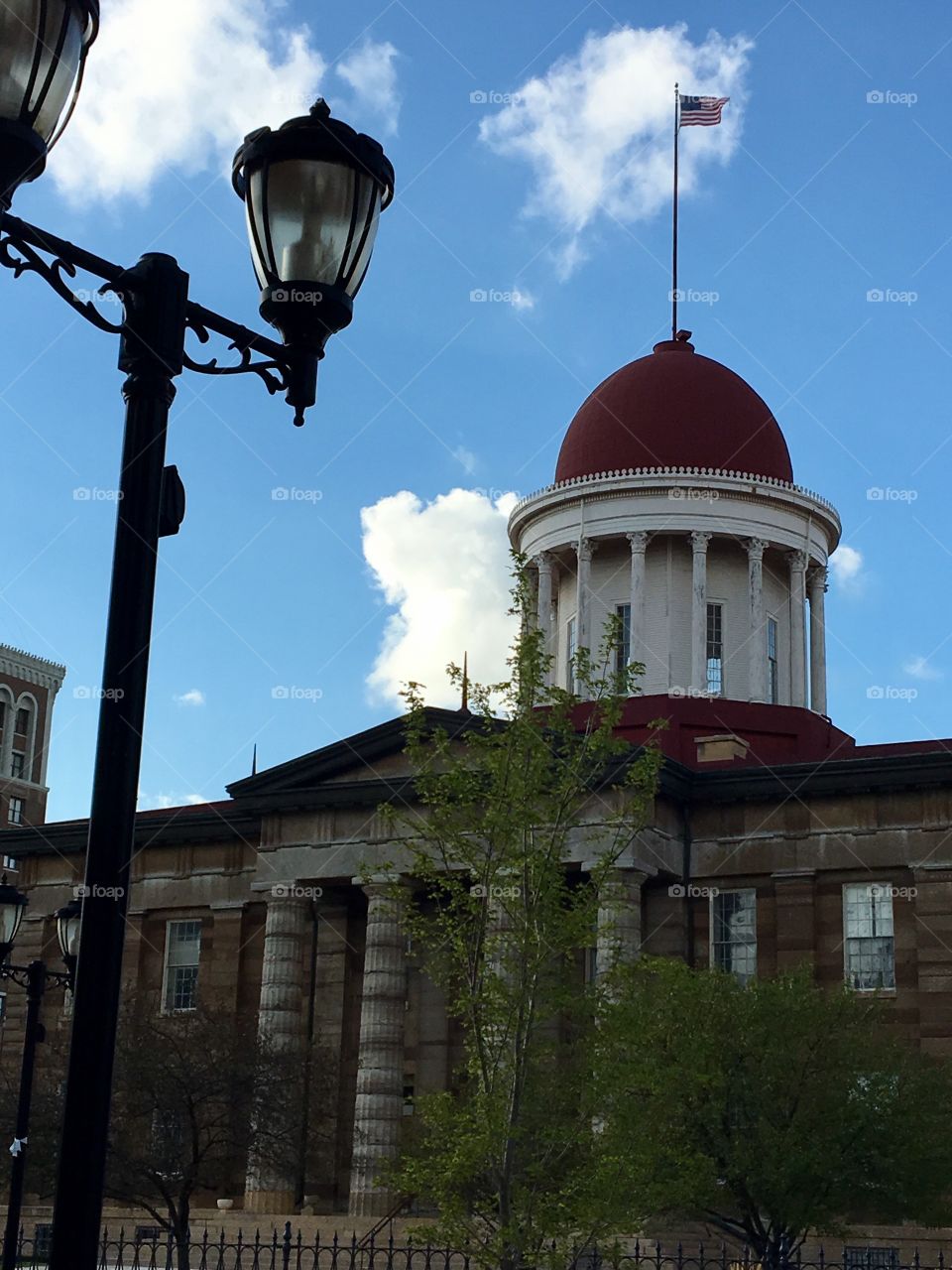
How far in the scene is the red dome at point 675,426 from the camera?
55406 millimetres

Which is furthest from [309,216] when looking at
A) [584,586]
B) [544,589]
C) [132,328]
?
[544,589]

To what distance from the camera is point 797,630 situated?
55594mm

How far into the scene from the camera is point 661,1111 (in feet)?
96.4

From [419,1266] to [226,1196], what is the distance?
37.4 ft

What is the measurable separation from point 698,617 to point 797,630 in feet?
13.2

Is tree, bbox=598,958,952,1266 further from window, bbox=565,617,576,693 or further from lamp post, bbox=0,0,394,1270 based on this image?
window, bbox=565,617,576,693

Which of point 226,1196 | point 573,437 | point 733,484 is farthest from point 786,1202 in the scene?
point 573,437

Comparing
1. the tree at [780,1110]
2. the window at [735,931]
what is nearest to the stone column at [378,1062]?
the window at [735,931]

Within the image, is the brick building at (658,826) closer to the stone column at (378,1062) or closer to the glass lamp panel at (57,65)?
the stone column at (378,1062)

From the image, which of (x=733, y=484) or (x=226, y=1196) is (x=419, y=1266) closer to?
(x=226, y=1196)

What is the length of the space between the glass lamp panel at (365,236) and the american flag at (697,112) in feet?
169

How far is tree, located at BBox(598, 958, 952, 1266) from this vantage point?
29.0m

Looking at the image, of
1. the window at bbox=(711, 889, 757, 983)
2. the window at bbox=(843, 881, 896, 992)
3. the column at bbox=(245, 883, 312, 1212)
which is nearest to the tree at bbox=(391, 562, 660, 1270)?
the window at bbox=(843, 881, 896, 992)

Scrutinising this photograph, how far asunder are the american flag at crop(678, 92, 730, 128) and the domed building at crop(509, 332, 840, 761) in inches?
305
